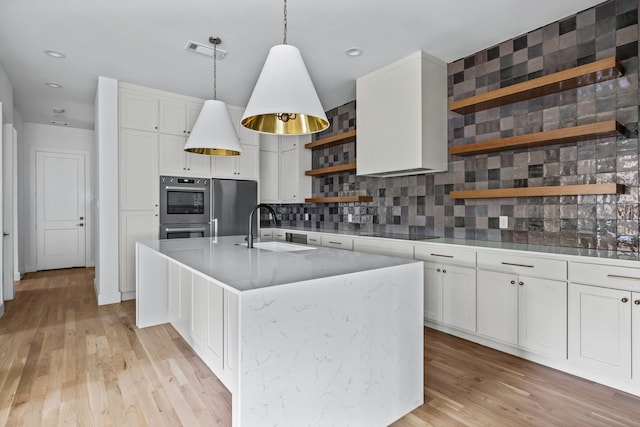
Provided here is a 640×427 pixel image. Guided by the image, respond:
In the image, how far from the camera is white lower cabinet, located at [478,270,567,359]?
7.77 feet

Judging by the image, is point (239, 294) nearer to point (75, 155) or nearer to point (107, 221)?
A: point (107, 221)

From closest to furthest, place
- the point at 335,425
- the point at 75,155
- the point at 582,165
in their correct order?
the point at 335,425, the point at 582,165, the point at 75,155

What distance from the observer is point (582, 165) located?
8.82 ft

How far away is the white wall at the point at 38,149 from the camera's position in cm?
614

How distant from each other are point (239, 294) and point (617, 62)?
2881 millimetres

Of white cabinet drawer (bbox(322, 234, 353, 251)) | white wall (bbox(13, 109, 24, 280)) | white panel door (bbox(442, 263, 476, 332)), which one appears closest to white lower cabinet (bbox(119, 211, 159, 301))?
white cabinet drawer (bbox(322, 234, 353, 251))

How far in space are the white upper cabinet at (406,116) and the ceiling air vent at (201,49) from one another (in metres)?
1.53

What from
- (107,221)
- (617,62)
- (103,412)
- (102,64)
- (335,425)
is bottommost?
(103,412)

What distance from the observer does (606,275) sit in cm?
215

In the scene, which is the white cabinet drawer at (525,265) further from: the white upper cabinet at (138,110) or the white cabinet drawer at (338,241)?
the white upper cabinet at (138,110)

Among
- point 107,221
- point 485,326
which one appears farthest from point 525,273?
point 107,221

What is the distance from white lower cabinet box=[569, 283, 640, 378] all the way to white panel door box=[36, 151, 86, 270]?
7494 mm

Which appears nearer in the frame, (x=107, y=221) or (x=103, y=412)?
(x=103, y=412)

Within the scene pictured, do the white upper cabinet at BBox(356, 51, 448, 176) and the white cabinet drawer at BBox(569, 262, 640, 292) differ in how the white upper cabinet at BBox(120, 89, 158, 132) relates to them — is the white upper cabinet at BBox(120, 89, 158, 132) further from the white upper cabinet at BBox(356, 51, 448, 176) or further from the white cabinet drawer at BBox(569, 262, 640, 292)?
the white cabinet drawer at BBox(569, 262, 640, 292)
